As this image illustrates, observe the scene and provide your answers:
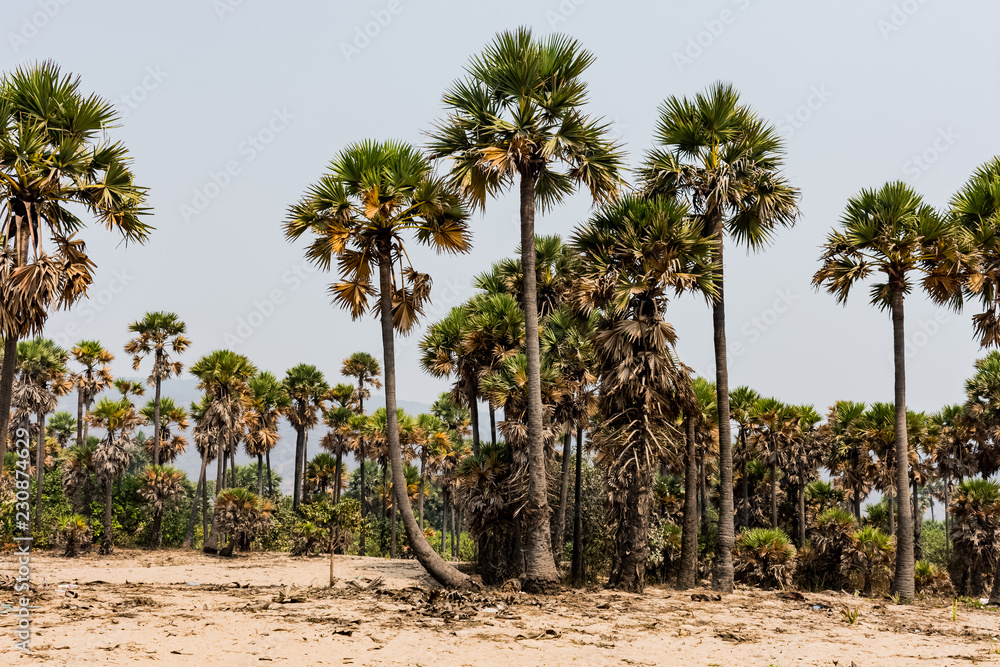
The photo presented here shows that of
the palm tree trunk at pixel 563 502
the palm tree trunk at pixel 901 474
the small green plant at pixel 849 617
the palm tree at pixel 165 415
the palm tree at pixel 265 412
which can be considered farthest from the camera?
the palm tree at pixel 165 415

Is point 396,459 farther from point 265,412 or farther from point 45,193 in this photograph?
point 265,412

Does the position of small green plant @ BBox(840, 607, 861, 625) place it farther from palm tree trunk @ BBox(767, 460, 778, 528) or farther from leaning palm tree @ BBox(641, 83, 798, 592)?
palm tree trunk @ BBox(767, 460, 778, 528)

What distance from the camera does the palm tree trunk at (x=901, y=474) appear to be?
19031 millimetres

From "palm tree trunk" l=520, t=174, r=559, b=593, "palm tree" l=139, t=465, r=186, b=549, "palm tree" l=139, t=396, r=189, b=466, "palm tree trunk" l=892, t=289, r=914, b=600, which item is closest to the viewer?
"palm tree trunk" l=520, t=174, r=559, b=593

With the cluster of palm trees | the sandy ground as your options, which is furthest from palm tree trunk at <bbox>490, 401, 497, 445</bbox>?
the sandy ground

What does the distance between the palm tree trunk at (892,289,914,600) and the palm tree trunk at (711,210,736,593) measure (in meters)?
4.21

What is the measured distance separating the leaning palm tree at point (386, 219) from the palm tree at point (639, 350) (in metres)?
3.99

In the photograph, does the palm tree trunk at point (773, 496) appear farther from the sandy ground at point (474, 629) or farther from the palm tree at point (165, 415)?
the palm tree at point (165, 415)

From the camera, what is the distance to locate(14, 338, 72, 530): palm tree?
128 ft

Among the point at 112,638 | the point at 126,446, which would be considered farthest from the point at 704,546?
the point at 126,446

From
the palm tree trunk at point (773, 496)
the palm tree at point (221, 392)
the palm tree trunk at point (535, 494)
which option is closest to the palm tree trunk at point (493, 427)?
the palm tree trunk at point (535, 494)

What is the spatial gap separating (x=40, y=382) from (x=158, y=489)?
9.55m

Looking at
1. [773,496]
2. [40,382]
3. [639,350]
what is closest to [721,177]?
[639,350]

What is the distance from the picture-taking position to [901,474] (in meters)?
19.0
